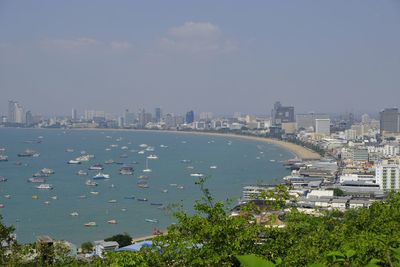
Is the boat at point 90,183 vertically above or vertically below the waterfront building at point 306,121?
below

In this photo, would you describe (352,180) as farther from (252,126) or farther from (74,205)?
(252,126)

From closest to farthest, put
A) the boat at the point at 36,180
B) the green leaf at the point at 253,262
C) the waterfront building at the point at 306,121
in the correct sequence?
the green leaf at the point at 253,262
the boat at the point at 36,180
the waterfront building at the point at 306,121

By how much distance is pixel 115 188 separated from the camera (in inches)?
432

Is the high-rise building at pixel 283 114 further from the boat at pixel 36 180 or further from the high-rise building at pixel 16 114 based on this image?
the boat at pixel 36 180

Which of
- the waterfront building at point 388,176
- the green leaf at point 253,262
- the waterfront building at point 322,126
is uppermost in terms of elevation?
the green leaf at point 253,262

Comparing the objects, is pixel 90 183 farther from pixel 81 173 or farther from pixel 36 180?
pixel 81 173

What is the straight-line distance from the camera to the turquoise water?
744 cm

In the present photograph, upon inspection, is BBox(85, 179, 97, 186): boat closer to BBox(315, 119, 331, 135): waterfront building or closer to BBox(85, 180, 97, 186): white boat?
BBox(85, 180, 97, 186): white boat

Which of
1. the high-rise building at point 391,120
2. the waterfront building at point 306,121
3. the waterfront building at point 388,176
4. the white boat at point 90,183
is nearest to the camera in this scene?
the waterfront building at point 388,176

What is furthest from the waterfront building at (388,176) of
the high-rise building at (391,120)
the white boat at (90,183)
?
the high-rise building at (391,120)

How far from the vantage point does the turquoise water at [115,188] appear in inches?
293

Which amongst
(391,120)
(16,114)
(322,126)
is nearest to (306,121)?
(322,126)

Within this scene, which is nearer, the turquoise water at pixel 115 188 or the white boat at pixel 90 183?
the turquoise water at pixel 115 188

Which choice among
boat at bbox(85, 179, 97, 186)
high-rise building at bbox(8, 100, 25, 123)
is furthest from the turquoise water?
high-rise building at bbox(8, 100, 25, 123)
